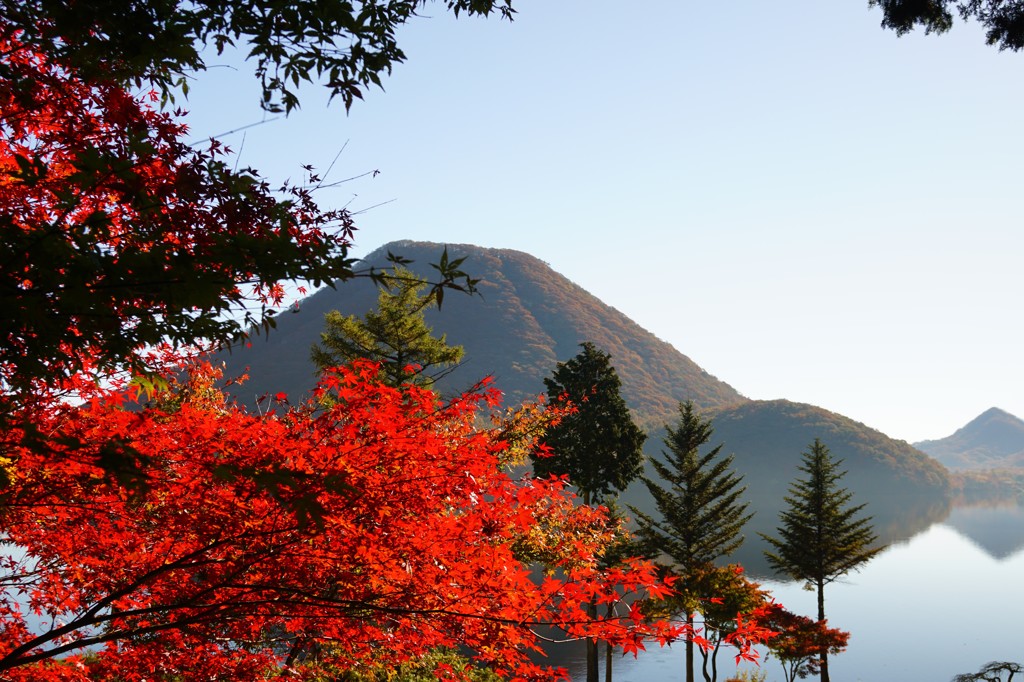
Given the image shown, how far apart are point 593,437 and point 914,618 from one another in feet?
166

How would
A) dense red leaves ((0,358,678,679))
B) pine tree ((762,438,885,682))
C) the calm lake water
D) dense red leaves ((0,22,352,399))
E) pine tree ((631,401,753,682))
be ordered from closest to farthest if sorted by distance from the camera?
dense red leaves ((0,22,352,399)), dense red leaves ((0,358,678,679)), pine tree ((631,401,753,682)), pine tree ((762,438,885,682)), the calm lake water

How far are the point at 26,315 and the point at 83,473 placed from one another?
287 cm

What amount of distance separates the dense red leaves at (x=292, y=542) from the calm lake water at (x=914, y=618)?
34760 mm

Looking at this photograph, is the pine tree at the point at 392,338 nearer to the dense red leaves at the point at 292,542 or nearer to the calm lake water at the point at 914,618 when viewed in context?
the dense red leaves at the point at 292,542

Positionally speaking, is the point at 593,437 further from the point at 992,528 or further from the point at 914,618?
the point at 992,528

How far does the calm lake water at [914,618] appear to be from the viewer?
145 feet

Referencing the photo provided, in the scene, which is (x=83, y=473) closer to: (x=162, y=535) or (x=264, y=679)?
(x=162, y=535)

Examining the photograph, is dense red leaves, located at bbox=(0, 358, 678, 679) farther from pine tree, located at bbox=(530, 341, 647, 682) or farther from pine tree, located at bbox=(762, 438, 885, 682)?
pine tree, located at bbox=(762, 438, 885, 682)

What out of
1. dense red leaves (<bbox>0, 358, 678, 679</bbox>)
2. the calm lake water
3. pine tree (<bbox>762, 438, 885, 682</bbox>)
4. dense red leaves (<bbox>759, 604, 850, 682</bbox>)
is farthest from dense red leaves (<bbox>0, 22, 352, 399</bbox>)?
the calm lake water

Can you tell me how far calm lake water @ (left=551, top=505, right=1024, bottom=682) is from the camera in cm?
4412

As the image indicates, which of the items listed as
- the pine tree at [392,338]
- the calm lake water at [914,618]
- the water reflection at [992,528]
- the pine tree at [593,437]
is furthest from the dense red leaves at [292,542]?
the water reflection at [992,528]

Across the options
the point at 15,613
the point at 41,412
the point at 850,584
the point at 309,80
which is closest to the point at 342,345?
the point at 15,613

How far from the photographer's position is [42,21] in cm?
457

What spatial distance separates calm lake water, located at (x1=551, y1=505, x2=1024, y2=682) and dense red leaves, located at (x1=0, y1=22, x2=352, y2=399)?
37.9 metres
